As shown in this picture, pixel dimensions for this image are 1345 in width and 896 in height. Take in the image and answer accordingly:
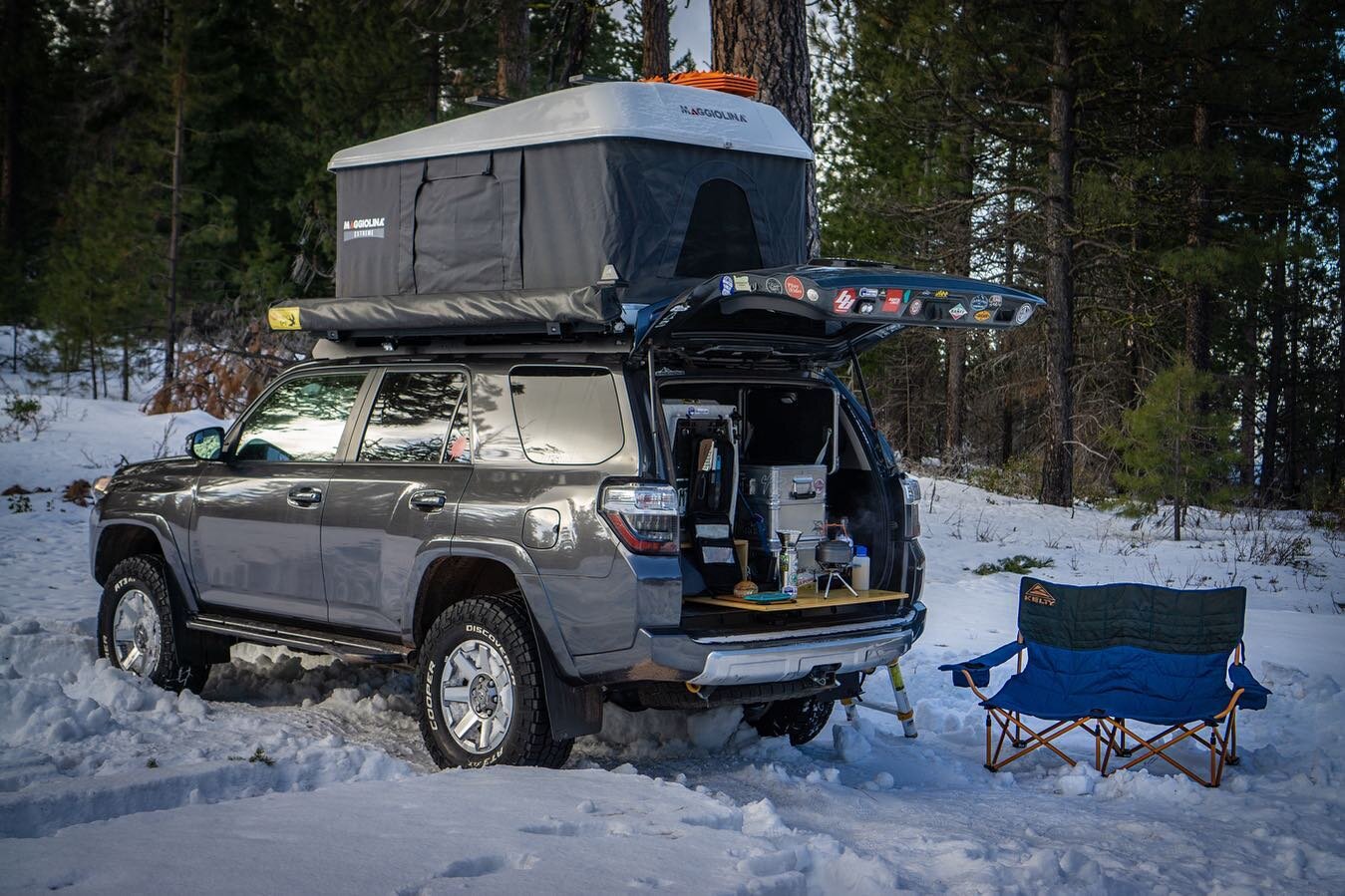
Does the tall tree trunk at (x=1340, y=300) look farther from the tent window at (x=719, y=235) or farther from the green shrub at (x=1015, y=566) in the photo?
the tent window at (x=719, y=235)

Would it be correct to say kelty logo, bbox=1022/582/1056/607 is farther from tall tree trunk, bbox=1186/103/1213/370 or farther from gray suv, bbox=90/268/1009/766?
tall tree trunk, bbox=1186/103/1213/370

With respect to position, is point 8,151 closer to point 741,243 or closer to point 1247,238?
point 1247,238

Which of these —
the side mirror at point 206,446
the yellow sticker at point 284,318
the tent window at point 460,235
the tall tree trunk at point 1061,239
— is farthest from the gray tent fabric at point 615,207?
the tall tree trunk at point 1061,239

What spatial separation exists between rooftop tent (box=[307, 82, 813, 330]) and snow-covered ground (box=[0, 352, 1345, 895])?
6.57ft

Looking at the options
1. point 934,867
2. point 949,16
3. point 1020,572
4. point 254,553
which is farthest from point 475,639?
point 949,16

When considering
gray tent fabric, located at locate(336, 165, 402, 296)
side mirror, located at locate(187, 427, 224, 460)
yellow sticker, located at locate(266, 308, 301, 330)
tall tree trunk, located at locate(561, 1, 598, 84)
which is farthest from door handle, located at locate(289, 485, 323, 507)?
tall tree trunk, located at locate(561, 1, 598, 84)

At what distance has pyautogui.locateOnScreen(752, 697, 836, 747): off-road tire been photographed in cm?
656

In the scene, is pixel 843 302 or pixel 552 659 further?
pixel 552 659

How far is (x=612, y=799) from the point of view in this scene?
473 centimetres

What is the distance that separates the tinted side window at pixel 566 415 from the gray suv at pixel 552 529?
0.4 inches

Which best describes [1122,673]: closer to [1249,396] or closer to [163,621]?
[163,621]

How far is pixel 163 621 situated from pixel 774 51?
6.29 meters

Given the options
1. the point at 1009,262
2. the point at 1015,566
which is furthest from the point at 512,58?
the point at 1015,566

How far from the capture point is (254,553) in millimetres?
6496
